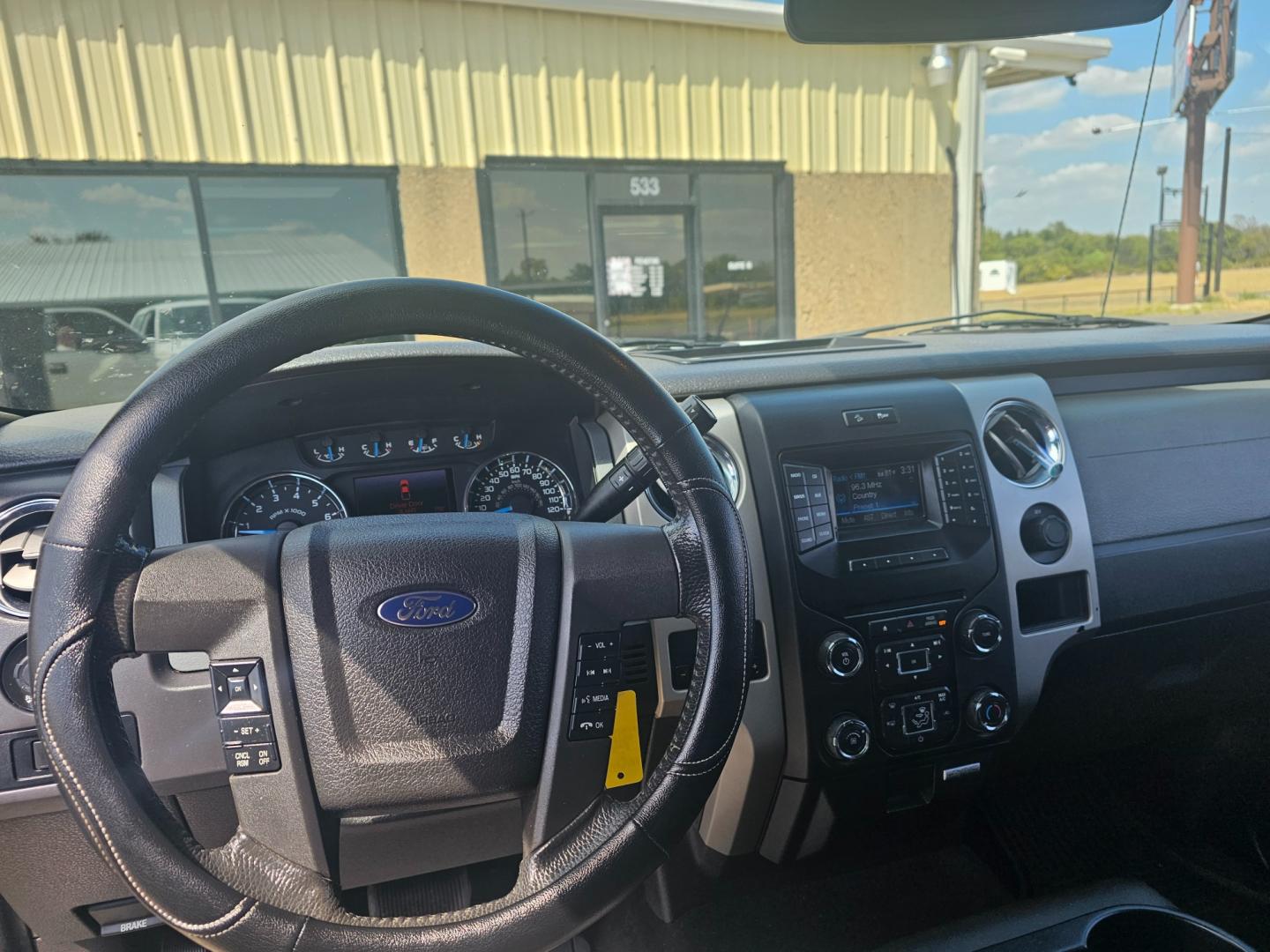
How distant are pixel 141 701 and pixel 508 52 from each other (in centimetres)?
489

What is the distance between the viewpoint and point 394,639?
1.17 m

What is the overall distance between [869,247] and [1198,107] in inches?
214

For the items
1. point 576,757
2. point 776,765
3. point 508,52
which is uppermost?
point 508,52

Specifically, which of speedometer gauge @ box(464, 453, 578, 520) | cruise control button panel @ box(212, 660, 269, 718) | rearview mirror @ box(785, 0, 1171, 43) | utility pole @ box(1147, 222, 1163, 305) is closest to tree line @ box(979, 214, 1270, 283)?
utility pole @ box(1147, 222, 1163, 305)

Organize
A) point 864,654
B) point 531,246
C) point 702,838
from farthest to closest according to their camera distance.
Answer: point 531,246 → point 702,838 → point 864,654

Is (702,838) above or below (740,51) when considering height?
below

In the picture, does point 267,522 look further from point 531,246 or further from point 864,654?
point 531,246

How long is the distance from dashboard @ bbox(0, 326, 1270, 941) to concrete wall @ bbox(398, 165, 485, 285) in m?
3.43

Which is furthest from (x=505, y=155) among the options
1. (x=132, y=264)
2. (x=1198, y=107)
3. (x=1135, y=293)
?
(x=1198, y=107)

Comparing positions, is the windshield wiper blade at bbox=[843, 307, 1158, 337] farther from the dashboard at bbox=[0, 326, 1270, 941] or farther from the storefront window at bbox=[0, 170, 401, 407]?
the storefront window at bbox=[0, 170, 401, 407]

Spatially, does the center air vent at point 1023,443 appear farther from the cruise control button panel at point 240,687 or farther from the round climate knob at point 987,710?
the cruise control button panel at point 240,687

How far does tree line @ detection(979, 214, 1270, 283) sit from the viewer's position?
238 cm

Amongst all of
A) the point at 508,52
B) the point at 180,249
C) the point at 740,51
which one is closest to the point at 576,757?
the point at 180,249

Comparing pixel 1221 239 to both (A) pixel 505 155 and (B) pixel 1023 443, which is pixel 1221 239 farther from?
(A) pixel 505 155
